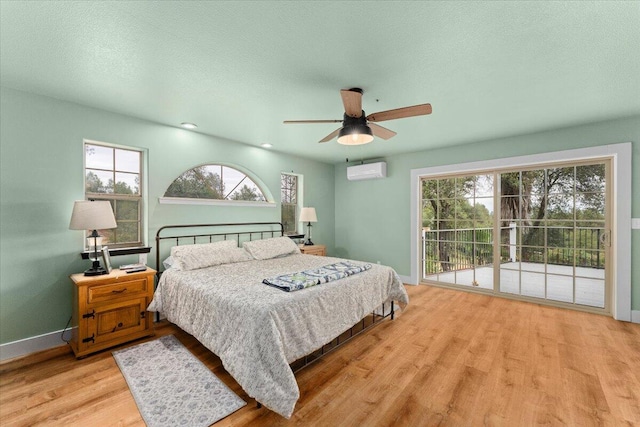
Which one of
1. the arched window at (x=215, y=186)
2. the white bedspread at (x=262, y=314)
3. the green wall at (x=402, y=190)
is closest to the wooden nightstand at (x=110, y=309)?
the white bedspread at (x=262, y=314)

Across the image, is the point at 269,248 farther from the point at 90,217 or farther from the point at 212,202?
the point at 90,217

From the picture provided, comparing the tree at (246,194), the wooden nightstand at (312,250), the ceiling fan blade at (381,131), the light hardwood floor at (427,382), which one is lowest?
the light hardwood floor at (427,382)

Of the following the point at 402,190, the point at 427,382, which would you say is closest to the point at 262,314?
the point at 427,382

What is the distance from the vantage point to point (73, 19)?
1.61m

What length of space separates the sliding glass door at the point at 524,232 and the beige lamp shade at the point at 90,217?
461cm

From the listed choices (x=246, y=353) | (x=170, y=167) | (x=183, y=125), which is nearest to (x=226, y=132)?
(x=183, y=125)

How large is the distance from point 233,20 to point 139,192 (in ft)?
8.50

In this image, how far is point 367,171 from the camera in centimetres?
525

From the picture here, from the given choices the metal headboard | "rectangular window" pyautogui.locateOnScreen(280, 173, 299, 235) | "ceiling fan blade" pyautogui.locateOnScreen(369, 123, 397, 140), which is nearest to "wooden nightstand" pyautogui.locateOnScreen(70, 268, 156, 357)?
the metal headboard

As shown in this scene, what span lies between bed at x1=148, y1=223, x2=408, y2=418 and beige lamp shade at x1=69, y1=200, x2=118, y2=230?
2.56 feet

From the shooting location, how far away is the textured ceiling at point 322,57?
156cm

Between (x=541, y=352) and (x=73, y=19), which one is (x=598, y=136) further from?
(x=73, y=19)

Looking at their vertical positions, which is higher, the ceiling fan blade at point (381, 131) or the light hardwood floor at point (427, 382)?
the ceiling fan blade at point (381, 131)

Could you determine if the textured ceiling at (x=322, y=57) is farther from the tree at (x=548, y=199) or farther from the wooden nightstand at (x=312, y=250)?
the wooden nightstand at (x=312, y=250)
